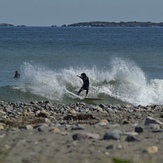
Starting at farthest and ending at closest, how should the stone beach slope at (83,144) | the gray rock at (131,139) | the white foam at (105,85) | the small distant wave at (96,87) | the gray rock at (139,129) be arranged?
the white foam at (105,85)
the small distant wave at (96,87)
the gray rock at (139,129)
the gray rock at (131,139)
the stone beach slope at (83,144)

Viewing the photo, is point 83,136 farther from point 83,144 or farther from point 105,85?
point 105,85

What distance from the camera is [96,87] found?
30031 millimetres

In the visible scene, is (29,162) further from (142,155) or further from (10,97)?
(10,97)

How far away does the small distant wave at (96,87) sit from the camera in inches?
1049

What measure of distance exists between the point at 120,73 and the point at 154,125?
21947 mm

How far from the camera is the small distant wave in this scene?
26.7m

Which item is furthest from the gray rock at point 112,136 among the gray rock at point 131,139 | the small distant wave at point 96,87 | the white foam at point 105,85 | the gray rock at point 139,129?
the white foam at point 105,85

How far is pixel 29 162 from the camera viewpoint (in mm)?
8164

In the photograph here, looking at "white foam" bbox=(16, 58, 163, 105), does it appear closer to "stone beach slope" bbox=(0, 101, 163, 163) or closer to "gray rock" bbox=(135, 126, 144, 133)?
"stone beach slope" bbox=(0, 101, 163, 163)

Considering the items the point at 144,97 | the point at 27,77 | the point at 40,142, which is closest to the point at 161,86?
the point at 144,97

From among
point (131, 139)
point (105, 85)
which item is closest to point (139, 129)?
point (131, 139)

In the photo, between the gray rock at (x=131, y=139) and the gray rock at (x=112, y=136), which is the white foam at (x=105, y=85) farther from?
the gray rock at (x=131, y=139)

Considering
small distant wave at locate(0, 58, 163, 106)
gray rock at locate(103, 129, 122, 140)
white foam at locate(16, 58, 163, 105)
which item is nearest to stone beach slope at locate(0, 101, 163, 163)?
gray rock at locate(103, 129, 122, 140)

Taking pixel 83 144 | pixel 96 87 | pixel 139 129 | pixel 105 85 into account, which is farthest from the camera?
pixel 105 85
